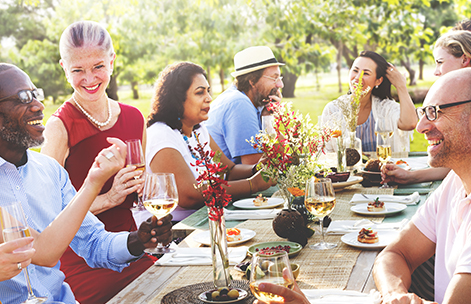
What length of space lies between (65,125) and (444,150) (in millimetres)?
2115

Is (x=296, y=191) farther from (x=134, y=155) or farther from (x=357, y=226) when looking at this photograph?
(x=134, y=155)

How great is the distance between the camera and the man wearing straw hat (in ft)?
14.5

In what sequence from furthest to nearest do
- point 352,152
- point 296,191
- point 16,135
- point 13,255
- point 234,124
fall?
point 234,124, point 352,152, point 296,191, point 16,135, point 13,255

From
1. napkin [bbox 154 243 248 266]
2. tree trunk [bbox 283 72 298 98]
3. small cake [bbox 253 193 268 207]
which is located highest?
napkin [bbox 154 243 248 266]

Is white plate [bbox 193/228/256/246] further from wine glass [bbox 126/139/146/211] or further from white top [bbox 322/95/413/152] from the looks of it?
white top [bbox 322/95/413/152]

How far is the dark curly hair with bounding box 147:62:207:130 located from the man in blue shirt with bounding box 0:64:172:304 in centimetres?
127

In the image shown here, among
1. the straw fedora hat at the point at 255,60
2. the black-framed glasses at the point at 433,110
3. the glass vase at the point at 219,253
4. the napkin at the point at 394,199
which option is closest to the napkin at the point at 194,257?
the glass vase at the point at 219,253

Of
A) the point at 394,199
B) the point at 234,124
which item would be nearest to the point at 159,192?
the point at 394,199

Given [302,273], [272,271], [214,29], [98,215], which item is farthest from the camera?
[214,29]

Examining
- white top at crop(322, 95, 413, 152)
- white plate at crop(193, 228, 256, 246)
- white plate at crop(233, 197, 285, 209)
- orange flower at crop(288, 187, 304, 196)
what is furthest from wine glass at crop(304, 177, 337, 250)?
white top at crop(322, 95, 413, 152)

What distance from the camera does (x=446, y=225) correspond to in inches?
71.7

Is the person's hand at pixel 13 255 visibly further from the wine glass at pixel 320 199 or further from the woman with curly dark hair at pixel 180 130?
the woman with curly dark hair at pixel 180 130

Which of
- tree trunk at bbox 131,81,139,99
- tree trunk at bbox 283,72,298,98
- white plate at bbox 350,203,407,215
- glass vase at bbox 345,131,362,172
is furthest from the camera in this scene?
tree trunk at bbox 131,81,139,99

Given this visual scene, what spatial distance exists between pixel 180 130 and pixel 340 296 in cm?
216
